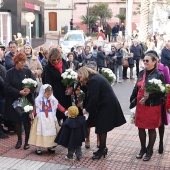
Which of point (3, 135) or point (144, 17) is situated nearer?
point (3, 135)

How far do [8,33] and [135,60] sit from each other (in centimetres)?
1246

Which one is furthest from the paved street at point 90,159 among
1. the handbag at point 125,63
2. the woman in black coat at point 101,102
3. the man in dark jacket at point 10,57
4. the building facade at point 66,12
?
the building facade at point 66,12

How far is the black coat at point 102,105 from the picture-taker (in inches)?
231

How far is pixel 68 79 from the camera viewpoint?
21.4ft

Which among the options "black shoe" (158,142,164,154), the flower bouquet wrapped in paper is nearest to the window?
the flower bouquet wrapped in paper

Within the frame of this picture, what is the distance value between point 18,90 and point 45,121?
0.82 m

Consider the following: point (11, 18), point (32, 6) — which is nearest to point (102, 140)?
point (11, 18)

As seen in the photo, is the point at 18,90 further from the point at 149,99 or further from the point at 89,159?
the point at 149,99

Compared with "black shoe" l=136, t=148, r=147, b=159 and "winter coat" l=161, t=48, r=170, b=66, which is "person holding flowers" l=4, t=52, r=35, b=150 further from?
"winter coat" l=161, t=48, r=170, b=66

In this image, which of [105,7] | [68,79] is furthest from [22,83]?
[105,7]

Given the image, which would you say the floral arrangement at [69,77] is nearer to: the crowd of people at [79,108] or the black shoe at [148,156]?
the crowd of people at [79,108]

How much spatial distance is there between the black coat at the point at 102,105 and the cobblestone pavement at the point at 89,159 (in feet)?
1.94

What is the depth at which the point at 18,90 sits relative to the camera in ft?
21.7

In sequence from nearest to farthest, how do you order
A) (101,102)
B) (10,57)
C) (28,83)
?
(101,102) → (28,83) → (10,57)
